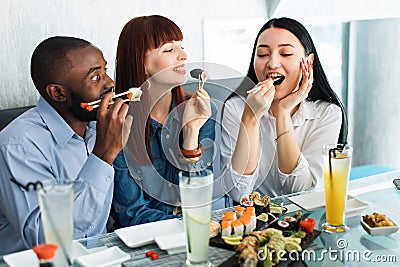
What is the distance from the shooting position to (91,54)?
1.92m

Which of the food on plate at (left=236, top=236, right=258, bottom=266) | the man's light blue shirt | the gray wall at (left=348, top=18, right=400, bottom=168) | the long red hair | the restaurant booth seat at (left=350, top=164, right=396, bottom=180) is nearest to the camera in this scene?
the food on plate at (left=236, top=236, right=258, bottom=266)

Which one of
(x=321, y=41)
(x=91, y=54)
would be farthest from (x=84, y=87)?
(x=321, y=41)

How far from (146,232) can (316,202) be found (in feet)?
1.57

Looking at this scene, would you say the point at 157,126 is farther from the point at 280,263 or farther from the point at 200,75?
the point at 280,263

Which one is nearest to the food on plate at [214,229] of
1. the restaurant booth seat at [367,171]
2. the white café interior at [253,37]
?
the white café interior at [253,37]

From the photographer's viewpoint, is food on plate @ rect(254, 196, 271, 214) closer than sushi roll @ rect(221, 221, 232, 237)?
No

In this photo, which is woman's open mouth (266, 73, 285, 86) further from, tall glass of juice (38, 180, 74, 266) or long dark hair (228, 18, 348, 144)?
tall glass of juice (38, 180, 74, 266)

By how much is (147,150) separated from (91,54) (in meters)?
0.39

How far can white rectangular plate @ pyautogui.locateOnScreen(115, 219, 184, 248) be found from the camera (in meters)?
1.29

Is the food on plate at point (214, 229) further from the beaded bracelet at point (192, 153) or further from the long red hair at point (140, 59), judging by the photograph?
Answer: the long red hair at point (140, 59)

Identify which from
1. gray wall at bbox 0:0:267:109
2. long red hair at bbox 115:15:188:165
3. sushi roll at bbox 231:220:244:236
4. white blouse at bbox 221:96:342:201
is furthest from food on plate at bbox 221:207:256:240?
gray wall at bbox 0:0:267:109

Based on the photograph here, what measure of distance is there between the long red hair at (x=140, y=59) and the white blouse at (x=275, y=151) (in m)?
0.23

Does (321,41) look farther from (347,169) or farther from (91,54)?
(347,169)

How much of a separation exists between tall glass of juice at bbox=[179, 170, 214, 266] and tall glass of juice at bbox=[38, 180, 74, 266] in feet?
0.77
